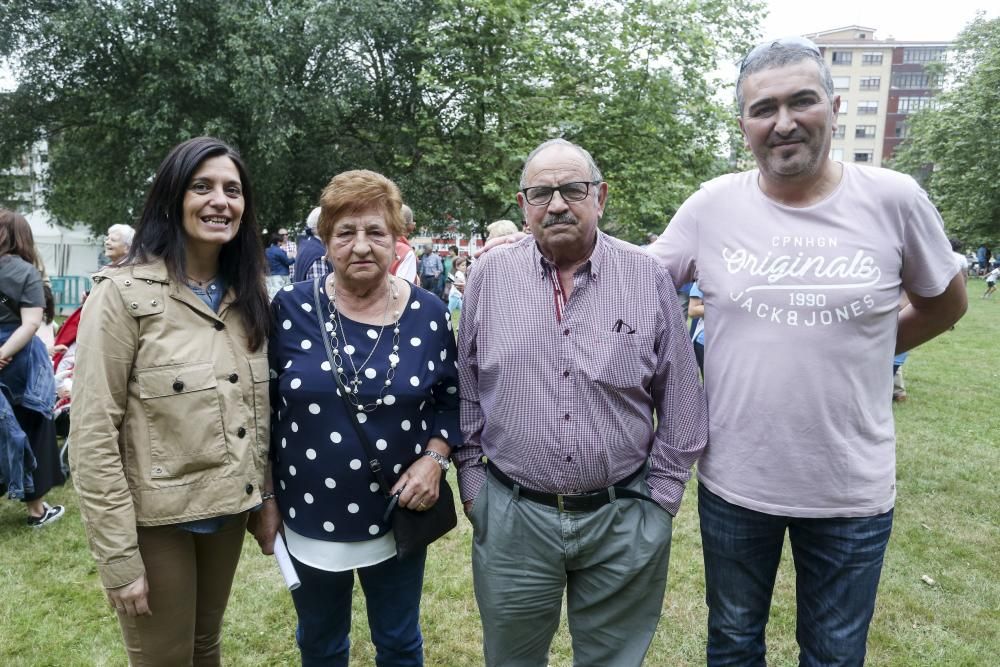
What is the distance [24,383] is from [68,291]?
42.1 ft

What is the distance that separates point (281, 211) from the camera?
60.3 feet

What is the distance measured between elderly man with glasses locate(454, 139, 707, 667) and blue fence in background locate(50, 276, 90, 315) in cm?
1586

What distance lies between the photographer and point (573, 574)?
220 centimetres

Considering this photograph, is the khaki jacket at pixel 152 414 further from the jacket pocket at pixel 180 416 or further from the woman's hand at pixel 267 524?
the woman's hand at pixel 267 524

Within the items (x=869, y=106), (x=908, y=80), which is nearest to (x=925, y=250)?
(x=869, y=106)

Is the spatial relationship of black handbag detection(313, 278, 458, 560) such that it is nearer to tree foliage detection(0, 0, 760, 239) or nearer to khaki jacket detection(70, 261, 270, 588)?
khaki jacket detection(70, 261, 270, 588)

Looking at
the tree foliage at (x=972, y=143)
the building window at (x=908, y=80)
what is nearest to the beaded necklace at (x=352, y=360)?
the tree foliage at (x=972, y=143)

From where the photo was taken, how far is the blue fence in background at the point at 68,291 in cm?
1515

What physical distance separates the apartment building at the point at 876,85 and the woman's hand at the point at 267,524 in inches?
3228

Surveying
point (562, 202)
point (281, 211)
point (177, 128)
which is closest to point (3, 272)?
point (562, 202)

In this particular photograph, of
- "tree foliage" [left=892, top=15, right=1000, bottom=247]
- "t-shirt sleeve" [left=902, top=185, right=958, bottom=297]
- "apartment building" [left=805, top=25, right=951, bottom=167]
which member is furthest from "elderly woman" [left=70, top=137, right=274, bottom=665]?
"apartment building" [left=805, top=25, right=951, bottom=167]

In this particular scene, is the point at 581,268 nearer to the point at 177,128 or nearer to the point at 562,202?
the point at 562,202

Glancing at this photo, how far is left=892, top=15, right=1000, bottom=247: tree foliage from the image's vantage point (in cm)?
3045

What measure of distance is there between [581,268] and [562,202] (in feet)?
0.71
